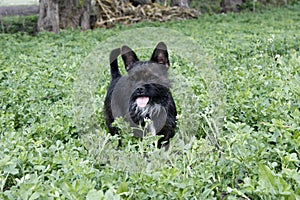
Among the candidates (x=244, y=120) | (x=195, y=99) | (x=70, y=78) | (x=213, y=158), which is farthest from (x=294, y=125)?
(x=70, y=78)

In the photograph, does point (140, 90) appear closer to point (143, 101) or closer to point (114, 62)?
point (143, 101)

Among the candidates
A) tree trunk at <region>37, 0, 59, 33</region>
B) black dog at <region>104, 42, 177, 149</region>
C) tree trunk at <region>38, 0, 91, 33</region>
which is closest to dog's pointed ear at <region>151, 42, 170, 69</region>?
black dog at <region>104, 42, 177, 149</region>

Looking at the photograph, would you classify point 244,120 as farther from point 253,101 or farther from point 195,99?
point 195,99

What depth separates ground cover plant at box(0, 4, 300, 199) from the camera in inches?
96.2

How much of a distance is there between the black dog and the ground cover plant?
0.16 m

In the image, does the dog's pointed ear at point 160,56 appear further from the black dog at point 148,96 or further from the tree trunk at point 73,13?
the tree trunk at point 73,13

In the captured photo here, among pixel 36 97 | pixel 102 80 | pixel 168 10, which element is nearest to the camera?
pixel 36 97

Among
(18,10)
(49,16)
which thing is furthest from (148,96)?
(18,10)

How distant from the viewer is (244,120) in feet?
13.5

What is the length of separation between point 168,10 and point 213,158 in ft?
62.0

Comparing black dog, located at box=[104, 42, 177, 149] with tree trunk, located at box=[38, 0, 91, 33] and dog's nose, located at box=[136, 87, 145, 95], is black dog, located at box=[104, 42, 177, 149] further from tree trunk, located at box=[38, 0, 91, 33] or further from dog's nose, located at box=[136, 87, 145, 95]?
tree trunk, located at box=[38, 0, 91, 33]

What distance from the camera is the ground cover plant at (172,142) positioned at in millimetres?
2443

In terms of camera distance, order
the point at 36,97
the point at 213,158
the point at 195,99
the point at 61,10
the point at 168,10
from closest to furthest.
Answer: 1. the point at 213,158
2. the point at 195,99
3. the point at 36,97
4. the point at 61,10
5. the point at 168,10

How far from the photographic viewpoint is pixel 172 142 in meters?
3.41
